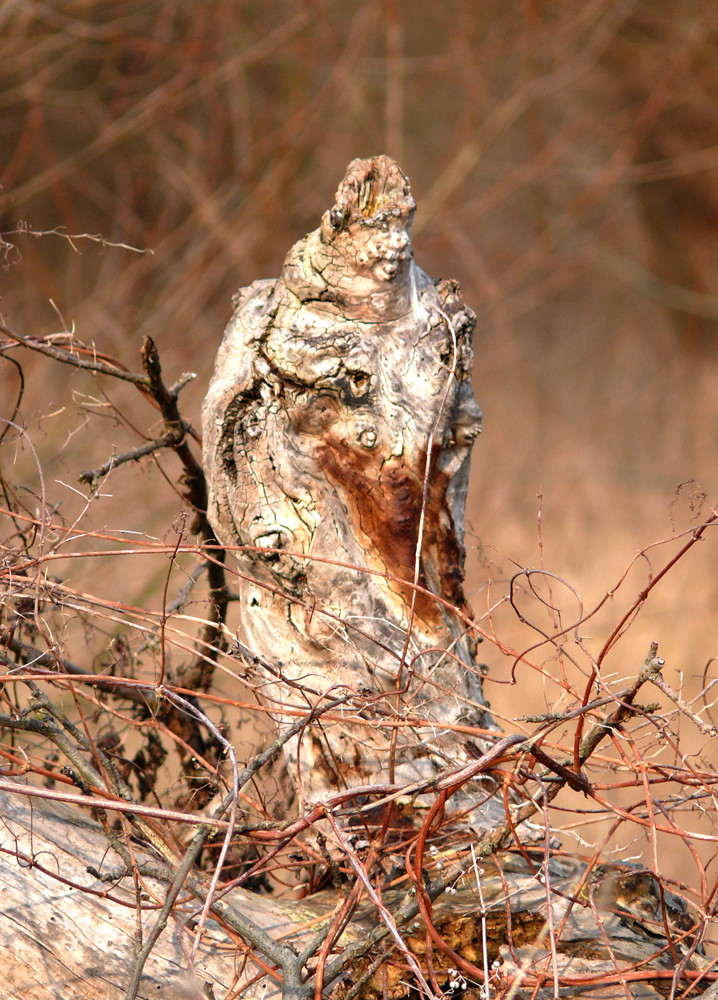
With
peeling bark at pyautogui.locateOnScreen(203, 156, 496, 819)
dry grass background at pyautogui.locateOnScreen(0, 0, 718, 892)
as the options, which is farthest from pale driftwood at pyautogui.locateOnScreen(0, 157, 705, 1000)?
dry grass background at pyautogui.locateOnScreen(0, 0, 718, 892)

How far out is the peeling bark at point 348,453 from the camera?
84 cm

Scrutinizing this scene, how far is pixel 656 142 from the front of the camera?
11.3ft

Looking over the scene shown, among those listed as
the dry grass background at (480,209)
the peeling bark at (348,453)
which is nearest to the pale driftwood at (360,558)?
the peeling bark at (348,453)

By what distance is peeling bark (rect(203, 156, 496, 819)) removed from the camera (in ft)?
2.77

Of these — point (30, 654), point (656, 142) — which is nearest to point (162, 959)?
point (30, 654)

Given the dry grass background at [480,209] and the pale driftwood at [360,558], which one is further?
the dry grass background at [480,209]

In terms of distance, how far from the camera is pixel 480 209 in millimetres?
3291

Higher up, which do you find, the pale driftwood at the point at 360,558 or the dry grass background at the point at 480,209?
the dry grass background at the point at 480,209

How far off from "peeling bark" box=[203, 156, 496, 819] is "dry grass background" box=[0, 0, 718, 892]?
4.77ft

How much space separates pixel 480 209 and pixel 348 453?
8.89 feet

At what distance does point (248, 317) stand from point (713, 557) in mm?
2744

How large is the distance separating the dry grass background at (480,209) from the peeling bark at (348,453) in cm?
145

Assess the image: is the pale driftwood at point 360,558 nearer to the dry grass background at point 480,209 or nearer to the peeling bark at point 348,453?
the peeling bark at point 348,453

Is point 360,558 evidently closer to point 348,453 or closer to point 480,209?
point 348,453
